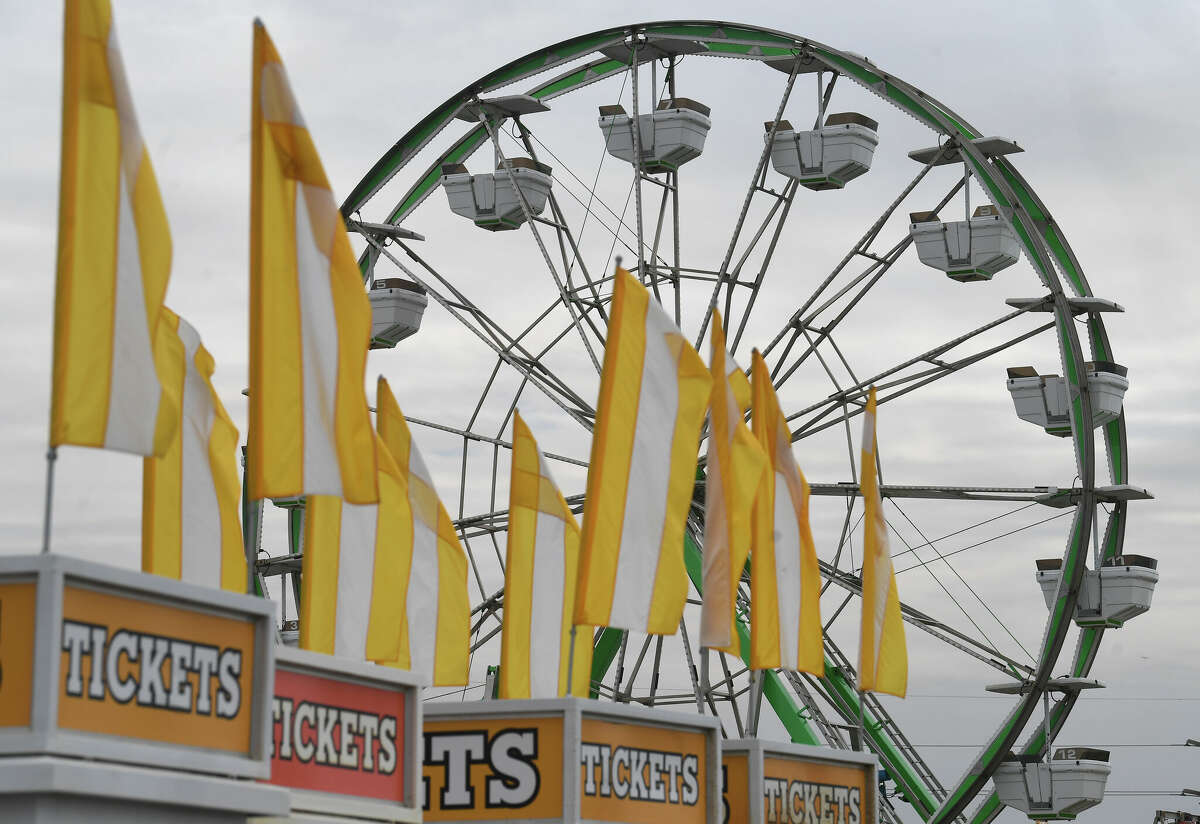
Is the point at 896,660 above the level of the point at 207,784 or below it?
above

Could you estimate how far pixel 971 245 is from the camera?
89.9 feet

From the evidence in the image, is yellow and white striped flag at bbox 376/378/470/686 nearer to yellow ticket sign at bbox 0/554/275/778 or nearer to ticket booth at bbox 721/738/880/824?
ticket booth at bbox 721/738/880/824

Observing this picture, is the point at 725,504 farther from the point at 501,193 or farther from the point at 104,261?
the point at 501,193

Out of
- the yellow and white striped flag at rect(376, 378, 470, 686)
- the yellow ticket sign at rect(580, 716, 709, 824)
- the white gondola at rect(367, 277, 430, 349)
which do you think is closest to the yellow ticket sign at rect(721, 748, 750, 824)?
the yellow ticket sign at rect(580, 716, 709, 824)

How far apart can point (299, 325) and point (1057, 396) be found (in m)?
17.5

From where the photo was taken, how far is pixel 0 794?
7992 mm

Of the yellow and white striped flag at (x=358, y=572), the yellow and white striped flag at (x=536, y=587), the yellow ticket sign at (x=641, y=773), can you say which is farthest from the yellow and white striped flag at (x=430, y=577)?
the yellow ticket sign at (x=641, y=773)

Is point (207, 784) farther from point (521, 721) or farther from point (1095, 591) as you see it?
point (1095, 591)

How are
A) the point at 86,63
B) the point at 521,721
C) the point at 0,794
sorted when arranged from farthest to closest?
the point at 521,721 → the point at 86,63 → the point at 0,794

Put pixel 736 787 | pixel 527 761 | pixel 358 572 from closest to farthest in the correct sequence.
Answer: pixel 527 761, pixel 736 787, pixel 358 572

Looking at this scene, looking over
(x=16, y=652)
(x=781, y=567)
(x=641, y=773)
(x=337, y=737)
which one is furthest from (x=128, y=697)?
(x=781, y=567)

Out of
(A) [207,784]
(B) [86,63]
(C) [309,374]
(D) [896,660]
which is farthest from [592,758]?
(D) [896,660]

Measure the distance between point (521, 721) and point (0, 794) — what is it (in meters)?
4.96

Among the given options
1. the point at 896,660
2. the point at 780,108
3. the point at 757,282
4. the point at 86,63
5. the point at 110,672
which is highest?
the point at 780,108
